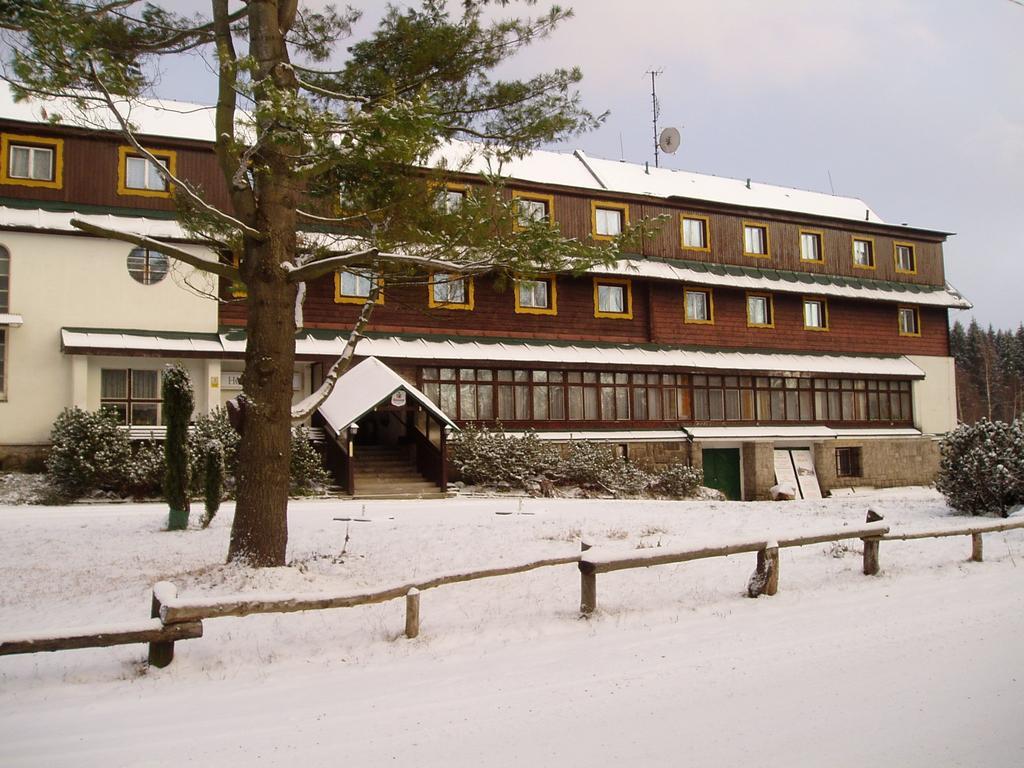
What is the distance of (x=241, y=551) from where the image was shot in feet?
33.3

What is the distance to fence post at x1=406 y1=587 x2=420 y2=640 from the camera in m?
8.28

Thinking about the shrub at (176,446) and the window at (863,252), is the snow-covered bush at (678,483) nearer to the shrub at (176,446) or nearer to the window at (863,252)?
the window at (863,252)

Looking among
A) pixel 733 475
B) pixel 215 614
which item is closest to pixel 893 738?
pixel 215 614

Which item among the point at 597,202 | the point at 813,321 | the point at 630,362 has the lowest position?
the point at 630,362

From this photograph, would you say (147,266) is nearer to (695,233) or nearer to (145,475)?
(145,475)

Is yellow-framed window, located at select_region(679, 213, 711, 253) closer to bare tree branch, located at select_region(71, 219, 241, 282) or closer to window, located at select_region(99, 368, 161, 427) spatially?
window, located at select_region(99, 368, 161, 427)

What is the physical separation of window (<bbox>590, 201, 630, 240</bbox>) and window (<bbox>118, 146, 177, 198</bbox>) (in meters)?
13.3

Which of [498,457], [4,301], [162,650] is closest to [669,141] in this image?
[498,457]

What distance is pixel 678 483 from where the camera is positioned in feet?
82.9

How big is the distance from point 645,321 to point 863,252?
37.6ft

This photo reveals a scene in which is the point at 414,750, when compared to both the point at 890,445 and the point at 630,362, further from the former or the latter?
the point at 890,445

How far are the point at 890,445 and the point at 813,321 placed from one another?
551 centimetres

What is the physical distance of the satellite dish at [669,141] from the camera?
36875mm

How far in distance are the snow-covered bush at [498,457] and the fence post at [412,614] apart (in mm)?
14623
